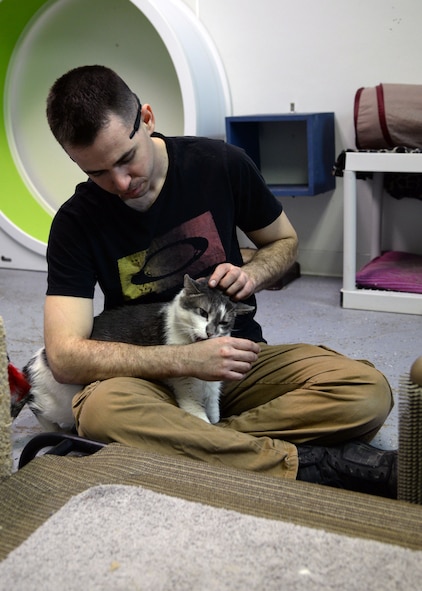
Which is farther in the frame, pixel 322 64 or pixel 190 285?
pixel 322 64

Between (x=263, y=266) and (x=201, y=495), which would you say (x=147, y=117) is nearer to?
(x=263, y=266)

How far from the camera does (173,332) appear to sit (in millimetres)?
1479

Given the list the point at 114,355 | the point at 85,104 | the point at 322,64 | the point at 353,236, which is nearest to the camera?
the point at 85,104

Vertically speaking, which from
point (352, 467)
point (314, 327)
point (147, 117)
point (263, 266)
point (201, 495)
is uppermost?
point (147, 117)

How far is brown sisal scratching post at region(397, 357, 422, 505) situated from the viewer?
2.95 ft

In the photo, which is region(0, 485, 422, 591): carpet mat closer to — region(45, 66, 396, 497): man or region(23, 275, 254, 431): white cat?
region(45, 66, 396, 497): man

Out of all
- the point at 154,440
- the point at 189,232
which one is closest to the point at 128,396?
the point at 154,440

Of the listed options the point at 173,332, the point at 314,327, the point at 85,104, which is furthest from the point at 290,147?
the point at 85,104

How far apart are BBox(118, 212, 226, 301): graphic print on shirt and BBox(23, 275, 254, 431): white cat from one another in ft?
0.15

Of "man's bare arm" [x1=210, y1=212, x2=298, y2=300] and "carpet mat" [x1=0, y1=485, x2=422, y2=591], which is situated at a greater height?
"man's bare arm" [x1=210, y1=212, x2=298, y2=300]

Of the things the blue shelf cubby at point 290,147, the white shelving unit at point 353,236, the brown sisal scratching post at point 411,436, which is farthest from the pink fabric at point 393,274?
the brown sisal scratching post at point 411,436

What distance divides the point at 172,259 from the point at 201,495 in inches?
24.9

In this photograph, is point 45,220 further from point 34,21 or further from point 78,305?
point 78,305

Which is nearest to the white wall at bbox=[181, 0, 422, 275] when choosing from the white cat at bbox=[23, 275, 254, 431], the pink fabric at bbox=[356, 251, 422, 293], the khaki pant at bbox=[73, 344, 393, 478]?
the pink fabric at bbox=[356, 251, 422, 293]
